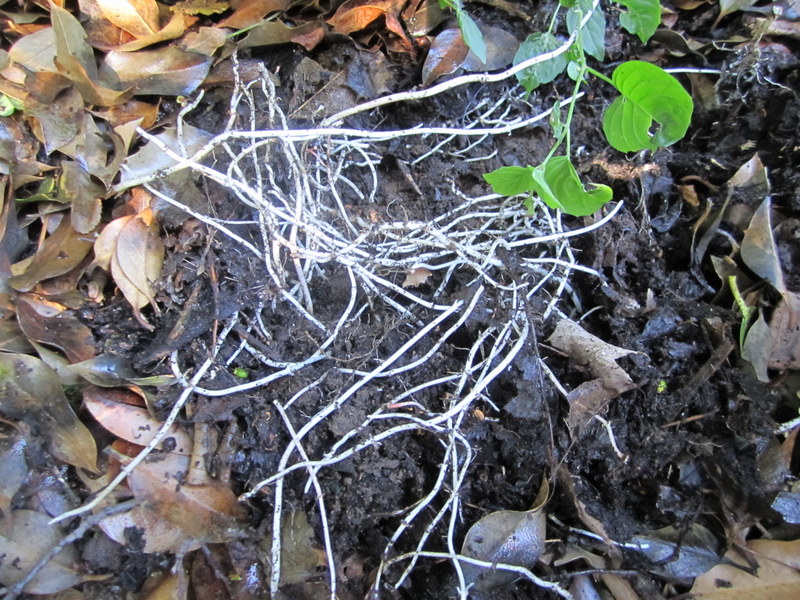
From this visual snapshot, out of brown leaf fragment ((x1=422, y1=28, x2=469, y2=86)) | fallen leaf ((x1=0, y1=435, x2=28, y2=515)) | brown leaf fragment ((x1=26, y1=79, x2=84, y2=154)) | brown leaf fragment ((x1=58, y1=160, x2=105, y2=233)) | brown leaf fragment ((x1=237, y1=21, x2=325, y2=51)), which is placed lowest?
fallen leaf ((x1=0, y1=435, x2=28, y2=515))

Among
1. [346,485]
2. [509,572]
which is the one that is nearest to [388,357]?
[346,485]

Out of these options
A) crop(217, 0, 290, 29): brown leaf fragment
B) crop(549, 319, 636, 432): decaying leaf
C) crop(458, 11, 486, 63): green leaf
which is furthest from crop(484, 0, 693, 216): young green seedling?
crop(217, 0, 290, 29): brown leaf fragment

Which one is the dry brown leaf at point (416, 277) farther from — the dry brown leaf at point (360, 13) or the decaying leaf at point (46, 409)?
the decaying leaf at point (46, 409)

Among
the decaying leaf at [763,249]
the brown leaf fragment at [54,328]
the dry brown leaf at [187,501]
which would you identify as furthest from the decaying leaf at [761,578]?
the brown leaf fragment at [54,328]

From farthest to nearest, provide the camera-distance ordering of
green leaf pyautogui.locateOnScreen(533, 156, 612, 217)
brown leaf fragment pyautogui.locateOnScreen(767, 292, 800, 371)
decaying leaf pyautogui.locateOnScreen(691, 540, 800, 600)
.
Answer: brown leaf fragment pyautogui.locateOnScreen(767, 292, 800, 371), decaying leaf pyautogui.locateOnScreen(691, 540, 800, 600), green leaf pyautogui.locateOnScreen(533, 156, 612, 217)

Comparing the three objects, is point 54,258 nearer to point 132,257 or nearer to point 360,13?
point 132,257

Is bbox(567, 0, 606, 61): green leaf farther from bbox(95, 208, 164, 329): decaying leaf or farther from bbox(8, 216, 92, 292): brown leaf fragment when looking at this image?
bbox(8, 216, 92, 292): brown leaf fragment

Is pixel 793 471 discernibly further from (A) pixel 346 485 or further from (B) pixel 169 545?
(B) pixel 169 545
